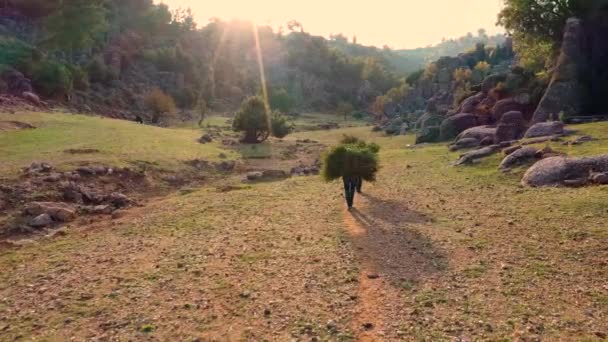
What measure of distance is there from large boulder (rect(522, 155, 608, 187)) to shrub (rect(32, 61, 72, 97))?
60.8m

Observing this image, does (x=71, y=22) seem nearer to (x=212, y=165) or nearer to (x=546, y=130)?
(x=212, y=165)

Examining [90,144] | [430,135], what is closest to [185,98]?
[430,135]

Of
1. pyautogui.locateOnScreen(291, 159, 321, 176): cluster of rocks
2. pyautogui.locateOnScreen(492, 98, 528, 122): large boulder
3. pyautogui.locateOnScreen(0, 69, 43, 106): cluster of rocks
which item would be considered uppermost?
pyautogui.locateOnScreen(0, 69, 43, 106): cluster of rocks

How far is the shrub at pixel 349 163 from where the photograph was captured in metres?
22.5

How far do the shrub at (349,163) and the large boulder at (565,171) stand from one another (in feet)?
26.3

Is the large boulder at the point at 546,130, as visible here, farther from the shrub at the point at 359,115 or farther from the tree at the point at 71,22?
the shrub at the point at 359,115

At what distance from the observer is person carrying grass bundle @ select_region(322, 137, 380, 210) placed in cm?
2234

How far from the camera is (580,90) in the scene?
42406 mm

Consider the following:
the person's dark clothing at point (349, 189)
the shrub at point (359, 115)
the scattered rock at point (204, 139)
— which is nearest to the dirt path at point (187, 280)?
the person's dark clothing at point (349, 189)

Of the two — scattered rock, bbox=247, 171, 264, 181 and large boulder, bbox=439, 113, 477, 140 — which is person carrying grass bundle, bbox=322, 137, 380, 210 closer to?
scattered rock, bbox=247, 171, 264, 181

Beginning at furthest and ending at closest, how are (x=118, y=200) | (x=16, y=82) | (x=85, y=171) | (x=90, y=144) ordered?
(x=16, y=82) < (x=90, y=144) < (x=85, y=171) < (x=118, y=200)

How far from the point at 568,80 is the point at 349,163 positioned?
106 feet

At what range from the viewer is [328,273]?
13656mm

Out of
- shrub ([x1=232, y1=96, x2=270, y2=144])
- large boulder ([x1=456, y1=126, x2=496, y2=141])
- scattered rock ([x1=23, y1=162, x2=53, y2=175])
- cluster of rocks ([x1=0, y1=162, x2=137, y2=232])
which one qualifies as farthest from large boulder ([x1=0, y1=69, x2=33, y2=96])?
large boulder ([x1=456, y1=126, x2=496, y2=141])
